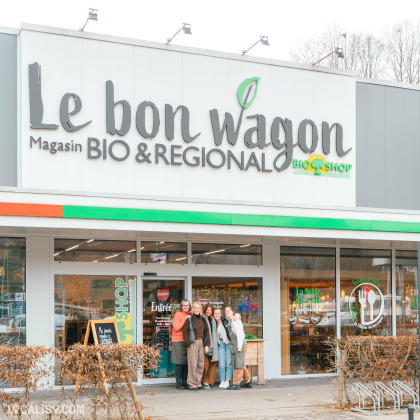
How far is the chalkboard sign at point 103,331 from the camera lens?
1238 centimetres

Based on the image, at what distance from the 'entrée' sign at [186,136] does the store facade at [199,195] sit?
3 cm

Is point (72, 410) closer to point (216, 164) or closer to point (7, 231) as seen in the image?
point (7, 231)

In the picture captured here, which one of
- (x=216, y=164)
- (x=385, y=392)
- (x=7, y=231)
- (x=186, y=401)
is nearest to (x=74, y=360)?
(x=186, y=401)

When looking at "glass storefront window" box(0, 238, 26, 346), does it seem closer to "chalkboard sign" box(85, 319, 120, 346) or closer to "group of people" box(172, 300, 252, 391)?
"chalkboard sign" box(85, 319, 120, 346)

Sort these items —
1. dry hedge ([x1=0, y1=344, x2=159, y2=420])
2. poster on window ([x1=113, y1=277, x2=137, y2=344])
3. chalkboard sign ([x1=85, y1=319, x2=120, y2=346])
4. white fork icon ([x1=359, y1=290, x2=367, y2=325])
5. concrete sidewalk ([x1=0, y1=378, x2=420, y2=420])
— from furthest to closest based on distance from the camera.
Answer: white fork icon ([x1=359, y1=290, x2=367, y2=325]) → poster on window ([x1=113, y1=277, x2=137, y2=344]) → chalkboard sign ([x1=85, y1=319, x2=120, y2=346]) → concrete sidewalk ([x1=0, y1=378, x2=420, y2=420]) → dry hedge ([x1=0, y1=344, x2=159, y2=420])

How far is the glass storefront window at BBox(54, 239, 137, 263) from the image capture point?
13.5 metres

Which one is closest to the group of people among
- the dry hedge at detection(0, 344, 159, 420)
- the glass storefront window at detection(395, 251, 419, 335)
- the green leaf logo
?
the dry hedge at detection(0, 344, 159, 420)

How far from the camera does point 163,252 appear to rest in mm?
14453

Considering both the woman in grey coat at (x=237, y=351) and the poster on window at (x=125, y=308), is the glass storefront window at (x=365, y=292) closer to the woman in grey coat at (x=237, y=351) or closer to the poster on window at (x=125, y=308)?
the woman in grey coat at (x=237, y=351)

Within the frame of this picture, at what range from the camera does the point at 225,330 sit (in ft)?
45.2

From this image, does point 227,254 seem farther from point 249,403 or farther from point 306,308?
point 249,403

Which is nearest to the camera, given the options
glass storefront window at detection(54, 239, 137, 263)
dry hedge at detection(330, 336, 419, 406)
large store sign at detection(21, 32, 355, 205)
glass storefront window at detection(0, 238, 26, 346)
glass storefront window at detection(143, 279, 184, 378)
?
dry hedge at detection(330, 336, 419, 406)

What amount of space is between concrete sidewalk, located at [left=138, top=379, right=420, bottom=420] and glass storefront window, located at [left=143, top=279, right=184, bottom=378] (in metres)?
0.55

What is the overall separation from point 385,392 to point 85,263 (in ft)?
19.4
